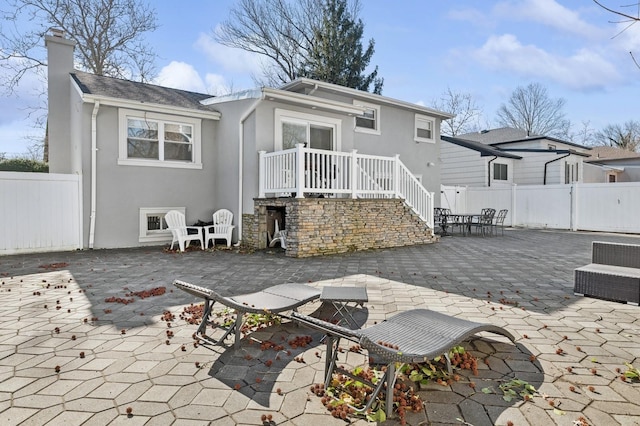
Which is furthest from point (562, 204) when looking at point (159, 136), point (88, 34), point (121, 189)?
point (88, 34)

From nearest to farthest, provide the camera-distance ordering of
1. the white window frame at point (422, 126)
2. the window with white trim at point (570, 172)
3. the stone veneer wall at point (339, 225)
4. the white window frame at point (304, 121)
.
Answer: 1. the stone veneer wall at point (339, 225)
2. the white window frame at point (304, 121)
3. the white window frame at point (422, 126)
4. the window with white trim at point (570, 172)

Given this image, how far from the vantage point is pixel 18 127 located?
55.1 feet

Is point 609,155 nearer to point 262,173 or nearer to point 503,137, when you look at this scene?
point 503,137

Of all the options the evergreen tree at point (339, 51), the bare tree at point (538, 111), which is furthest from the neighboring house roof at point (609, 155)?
the evergreen tree at point (339, 51)

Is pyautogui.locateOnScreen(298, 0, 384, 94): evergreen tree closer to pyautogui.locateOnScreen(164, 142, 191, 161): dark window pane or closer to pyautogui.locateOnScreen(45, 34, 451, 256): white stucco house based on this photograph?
pyautogui.locateOnScreen(45, 34, 451, 256): white stucco house

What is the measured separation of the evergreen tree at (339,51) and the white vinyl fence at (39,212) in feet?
49.3

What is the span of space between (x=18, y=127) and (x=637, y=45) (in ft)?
69.5

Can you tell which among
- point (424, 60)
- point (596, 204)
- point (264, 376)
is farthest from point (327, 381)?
point (596, 204)

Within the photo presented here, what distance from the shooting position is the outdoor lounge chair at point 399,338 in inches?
91.0

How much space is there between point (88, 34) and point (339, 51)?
12.2m

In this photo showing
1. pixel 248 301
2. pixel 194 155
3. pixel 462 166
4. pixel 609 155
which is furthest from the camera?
pixel 609 155

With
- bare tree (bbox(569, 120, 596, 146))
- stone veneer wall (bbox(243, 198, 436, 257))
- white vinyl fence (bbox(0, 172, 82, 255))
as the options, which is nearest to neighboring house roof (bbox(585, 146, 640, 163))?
bare tree (bbox(569, 120, 596, 146))

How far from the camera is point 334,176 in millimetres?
9375

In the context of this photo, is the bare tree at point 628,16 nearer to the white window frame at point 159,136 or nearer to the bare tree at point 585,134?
the white window frame at point 159,136
